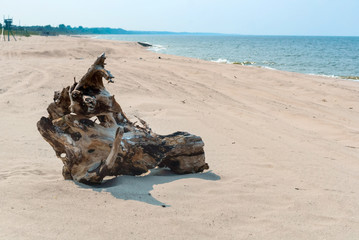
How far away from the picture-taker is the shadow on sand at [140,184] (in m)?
3.80

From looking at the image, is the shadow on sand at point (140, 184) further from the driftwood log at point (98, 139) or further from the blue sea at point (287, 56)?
the blue sea at point (287, 56)

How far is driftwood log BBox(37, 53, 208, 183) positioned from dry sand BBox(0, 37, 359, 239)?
202 millimetres

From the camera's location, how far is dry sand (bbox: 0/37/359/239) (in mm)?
3260

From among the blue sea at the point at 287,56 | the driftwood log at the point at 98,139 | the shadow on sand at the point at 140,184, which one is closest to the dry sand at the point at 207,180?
the shadow on sand at the point at 140,184

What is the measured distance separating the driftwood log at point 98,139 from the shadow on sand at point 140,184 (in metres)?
0.12

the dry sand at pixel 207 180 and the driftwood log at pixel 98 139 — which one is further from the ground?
the driftwood log at pixel 98 139

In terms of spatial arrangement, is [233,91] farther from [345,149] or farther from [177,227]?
[177,227]

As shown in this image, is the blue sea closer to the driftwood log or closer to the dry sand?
the dry sand

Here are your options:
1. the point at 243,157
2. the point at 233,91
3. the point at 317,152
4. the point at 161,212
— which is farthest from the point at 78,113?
the point at 233,91

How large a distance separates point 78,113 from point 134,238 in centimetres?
168

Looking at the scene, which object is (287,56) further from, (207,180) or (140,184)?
(140,184)

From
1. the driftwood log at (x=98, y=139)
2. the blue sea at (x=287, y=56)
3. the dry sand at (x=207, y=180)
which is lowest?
the dry sand at (x=207, y=180)

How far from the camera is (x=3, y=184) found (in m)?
3.86

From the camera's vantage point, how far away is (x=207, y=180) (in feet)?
14.7
